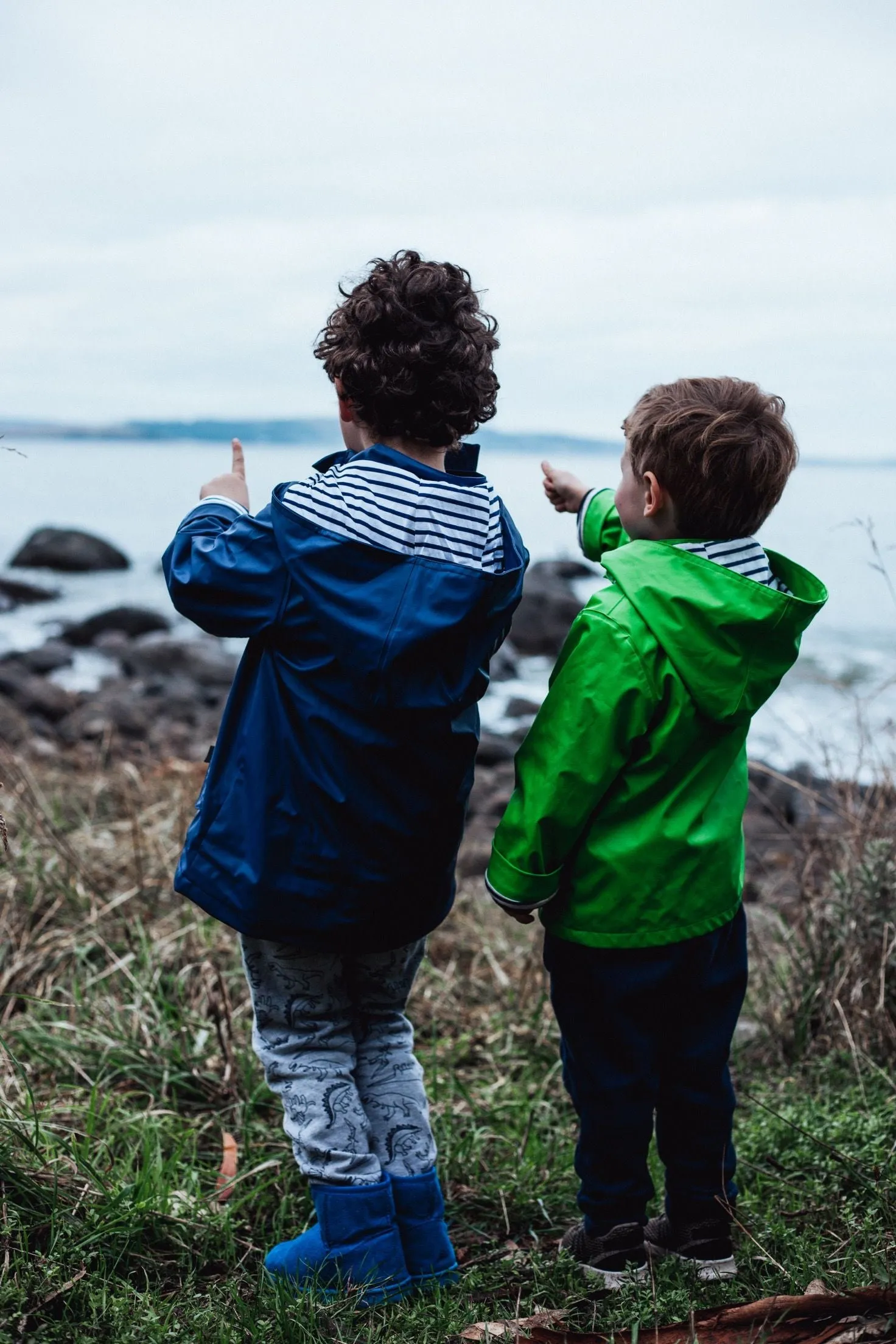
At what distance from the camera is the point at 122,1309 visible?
2195 millimetres

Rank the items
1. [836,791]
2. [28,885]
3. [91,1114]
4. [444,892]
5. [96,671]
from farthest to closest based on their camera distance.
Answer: [96,671]
[28,885]
[836,791]
[91,1114]
[444,892]

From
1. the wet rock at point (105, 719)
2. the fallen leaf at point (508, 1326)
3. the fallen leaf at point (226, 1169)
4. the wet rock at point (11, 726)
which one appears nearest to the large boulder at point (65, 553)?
the wet rock at point (105, 719)

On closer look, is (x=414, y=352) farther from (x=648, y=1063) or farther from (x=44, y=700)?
(x=44, y=700)

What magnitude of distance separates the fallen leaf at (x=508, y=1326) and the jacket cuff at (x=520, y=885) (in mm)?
734

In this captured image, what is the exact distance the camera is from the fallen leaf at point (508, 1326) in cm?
216

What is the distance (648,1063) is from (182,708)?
10054 mm

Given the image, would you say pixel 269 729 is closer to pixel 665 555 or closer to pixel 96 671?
pixel 665 555

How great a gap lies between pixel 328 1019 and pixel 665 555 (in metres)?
1.17

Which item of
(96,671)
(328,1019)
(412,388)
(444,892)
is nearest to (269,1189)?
(328,1019)

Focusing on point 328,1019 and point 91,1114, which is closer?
point 328,1019

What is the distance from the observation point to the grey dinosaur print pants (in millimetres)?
2459

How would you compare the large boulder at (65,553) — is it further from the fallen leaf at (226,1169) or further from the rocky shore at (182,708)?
the fallen leaf at (226,1169)

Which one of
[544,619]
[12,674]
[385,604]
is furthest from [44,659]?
[385,604]

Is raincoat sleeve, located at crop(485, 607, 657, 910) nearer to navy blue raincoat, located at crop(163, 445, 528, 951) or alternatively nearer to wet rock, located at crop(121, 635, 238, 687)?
navy blue raincoat, located at crop(163, 445, 528, 951)
